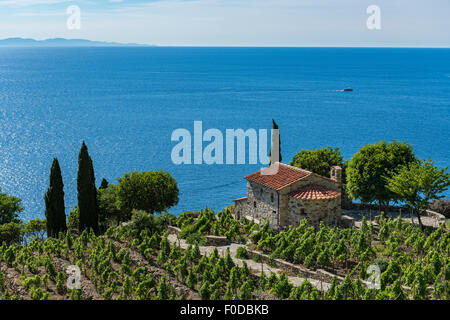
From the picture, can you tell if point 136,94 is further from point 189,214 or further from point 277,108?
point 189,214

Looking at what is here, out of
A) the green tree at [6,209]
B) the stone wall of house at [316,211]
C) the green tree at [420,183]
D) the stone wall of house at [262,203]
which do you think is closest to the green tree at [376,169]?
the green tree at [420,183]

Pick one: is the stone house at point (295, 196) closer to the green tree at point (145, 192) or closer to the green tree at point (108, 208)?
the green tree at point (145, 192)

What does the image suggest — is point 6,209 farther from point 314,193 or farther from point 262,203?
point 314,193

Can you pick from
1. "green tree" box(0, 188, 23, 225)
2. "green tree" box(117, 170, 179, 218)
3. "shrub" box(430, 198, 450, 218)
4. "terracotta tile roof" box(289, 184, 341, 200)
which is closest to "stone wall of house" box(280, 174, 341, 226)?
"terracotta tile roof" box(289, 184, 341, 200)

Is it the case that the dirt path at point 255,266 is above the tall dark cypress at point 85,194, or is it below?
below

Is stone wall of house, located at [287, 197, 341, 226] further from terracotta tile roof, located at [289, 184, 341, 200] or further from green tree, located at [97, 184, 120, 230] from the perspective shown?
green tree, located at [97, 184, 120, 230]

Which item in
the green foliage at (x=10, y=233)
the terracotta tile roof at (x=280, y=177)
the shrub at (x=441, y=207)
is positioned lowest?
the green foliage at (x=10, y=233)

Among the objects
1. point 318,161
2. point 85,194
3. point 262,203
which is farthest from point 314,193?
point 85,194
